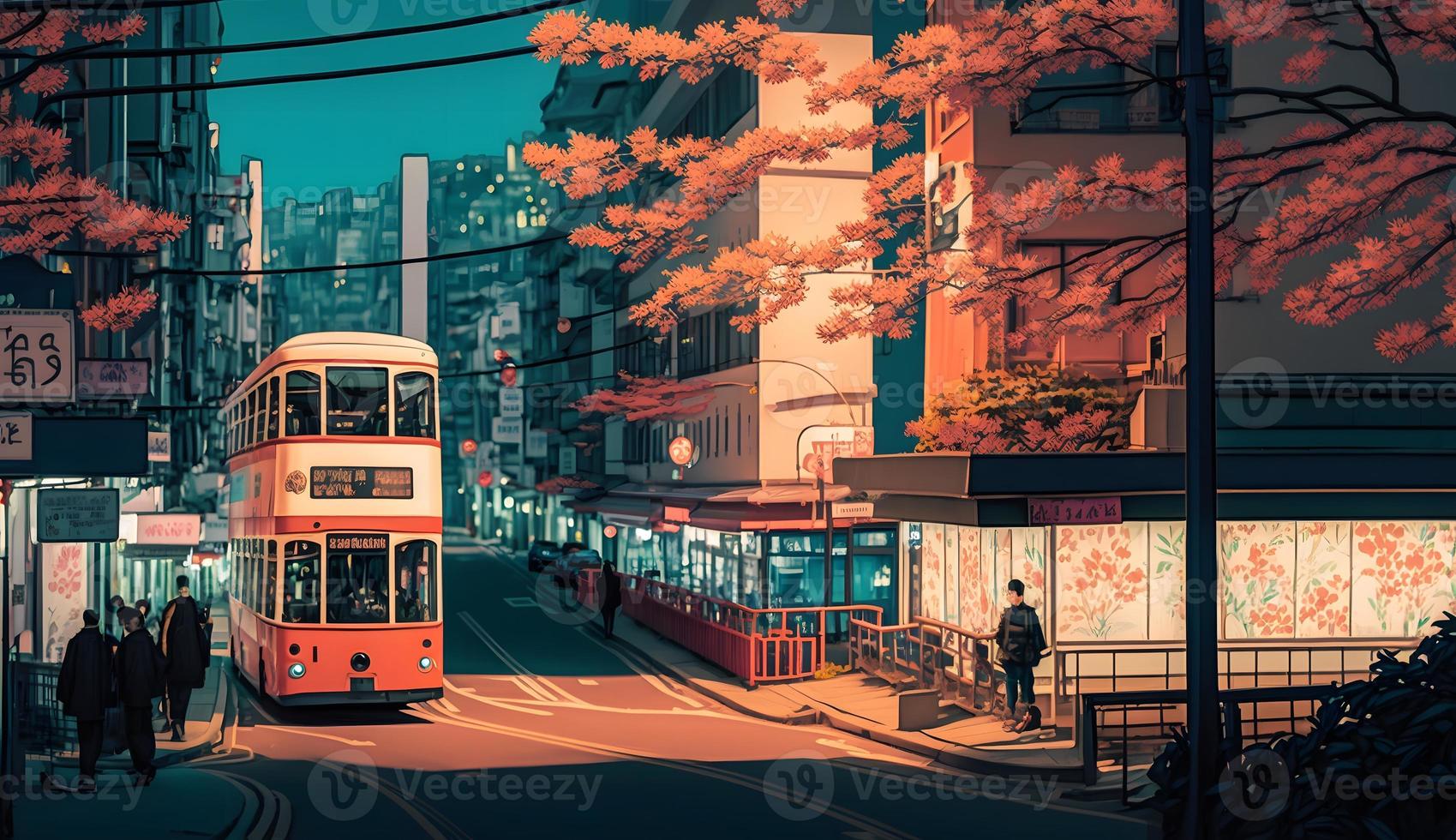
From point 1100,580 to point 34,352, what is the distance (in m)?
16.1

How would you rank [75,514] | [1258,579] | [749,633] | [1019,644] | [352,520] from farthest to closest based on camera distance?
[749,633]
[1258,579]
[352,520]
[1019,644]
[75,514]

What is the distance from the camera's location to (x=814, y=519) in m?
38.8

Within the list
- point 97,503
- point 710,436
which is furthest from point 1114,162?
point 710,436

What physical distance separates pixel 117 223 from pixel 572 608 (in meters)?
40.1

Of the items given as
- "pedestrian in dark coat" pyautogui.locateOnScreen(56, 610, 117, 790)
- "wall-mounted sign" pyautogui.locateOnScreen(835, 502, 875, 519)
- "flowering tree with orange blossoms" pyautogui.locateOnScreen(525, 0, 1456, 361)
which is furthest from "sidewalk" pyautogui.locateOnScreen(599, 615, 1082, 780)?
"pedestrian in dark coat" pyautogui.locateOnScreen(56, 610, 117, 790)

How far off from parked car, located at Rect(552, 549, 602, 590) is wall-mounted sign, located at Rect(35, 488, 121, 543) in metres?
42.0

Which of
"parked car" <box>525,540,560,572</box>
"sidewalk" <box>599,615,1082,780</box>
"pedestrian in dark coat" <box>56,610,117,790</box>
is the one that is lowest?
"parked car" <box>525,540,560,572</box>

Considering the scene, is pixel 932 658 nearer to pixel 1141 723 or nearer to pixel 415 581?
pixel 415 581

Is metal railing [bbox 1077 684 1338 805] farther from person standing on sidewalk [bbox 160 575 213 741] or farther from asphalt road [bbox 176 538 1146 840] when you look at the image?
person standing on sidewalk [bbox 160 575 213 741]

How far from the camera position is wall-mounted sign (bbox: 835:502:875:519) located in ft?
110

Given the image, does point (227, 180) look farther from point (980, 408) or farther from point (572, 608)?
point (980, 408)

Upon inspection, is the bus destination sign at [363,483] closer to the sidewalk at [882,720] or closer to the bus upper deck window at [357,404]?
the bus upper deck window at [357,404]

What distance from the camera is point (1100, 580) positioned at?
27281 mm

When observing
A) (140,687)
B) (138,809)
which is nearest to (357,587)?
(140,687)
